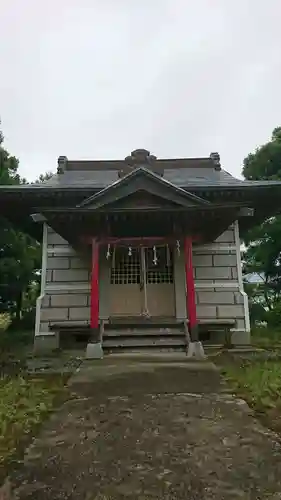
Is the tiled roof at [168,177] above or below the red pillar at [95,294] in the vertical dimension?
above

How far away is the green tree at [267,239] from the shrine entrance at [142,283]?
495cm

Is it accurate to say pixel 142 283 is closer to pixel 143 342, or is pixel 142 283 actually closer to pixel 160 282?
pixel 160 282

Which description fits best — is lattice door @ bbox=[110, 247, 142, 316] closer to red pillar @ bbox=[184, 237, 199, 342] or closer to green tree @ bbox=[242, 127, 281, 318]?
red pillar @ bbox=[184, 237, 199, 342]

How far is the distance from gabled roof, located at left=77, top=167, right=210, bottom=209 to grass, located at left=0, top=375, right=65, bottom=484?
4.58m

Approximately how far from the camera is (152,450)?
117 inches

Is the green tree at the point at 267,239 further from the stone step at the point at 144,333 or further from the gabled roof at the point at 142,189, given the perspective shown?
the stone step at the point at 144,333

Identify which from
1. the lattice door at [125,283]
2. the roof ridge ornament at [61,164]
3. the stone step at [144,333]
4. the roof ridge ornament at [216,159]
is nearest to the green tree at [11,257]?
the roof ridge ornament at [61,164]

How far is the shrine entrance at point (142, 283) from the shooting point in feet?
35.5

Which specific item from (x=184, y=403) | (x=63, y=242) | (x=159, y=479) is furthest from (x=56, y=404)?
(x=63, y=242)

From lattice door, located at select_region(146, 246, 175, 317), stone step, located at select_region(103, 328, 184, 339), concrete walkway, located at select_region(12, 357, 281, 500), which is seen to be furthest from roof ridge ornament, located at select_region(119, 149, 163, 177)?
concrete walkway, located at select_region(12, 357, 281, 500)

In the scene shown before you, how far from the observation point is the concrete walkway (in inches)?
92.4

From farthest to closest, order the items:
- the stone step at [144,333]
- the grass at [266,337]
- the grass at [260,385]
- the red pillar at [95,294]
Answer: the grass at [266,337]
the stone step at [144,333]
the red pillar at [95,294]
the grass at [260,385]

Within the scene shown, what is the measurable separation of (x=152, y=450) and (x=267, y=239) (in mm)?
12598

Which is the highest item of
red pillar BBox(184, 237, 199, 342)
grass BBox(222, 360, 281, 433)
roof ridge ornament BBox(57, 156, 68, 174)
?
roof ridge ornament BBox(57, 156, 68, 174)
